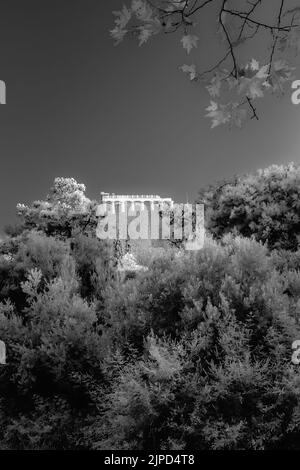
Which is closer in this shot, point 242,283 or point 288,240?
point 242,283

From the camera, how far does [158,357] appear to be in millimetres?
3785

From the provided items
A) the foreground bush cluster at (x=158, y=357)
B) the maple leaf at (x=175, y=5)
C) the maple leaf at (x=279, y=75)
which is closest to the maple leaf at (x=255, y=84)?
the maple leaf at (x=279, y=75)

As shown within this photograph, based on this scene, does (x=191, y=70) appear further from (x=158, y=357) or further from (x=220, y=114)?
(x=158, y=357)

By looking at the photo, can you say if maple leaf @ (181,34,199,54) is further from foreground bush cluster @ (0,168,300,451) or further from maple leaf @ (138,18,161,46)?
foreground bush cluster @ (0,168,300,451)

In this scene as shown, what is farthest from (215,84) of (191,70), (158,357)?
(158,357)

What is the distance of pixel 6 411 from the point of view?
13.8 ft

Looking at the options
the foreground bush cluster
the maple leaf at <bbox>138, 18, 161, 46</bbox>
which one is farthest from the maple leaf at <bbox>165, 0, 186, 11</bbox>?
the foreground bush cluster

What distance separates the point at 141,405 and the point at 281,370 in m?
1.25

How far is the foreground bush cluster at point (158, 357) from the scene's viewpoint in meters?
3.70

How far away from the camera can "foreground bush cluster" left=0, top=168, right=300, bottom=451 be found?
370 centimetres

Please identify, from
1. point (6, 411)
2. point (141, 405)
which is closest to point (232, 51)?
point (141, 405)

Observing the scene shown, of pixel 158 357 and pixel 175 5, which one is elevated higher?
pixel 175 5

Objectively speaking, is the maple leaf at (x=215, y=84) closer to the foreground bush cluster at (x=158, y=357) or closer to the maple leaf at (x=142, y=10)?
the maple leaf at (x=142, y=10)
